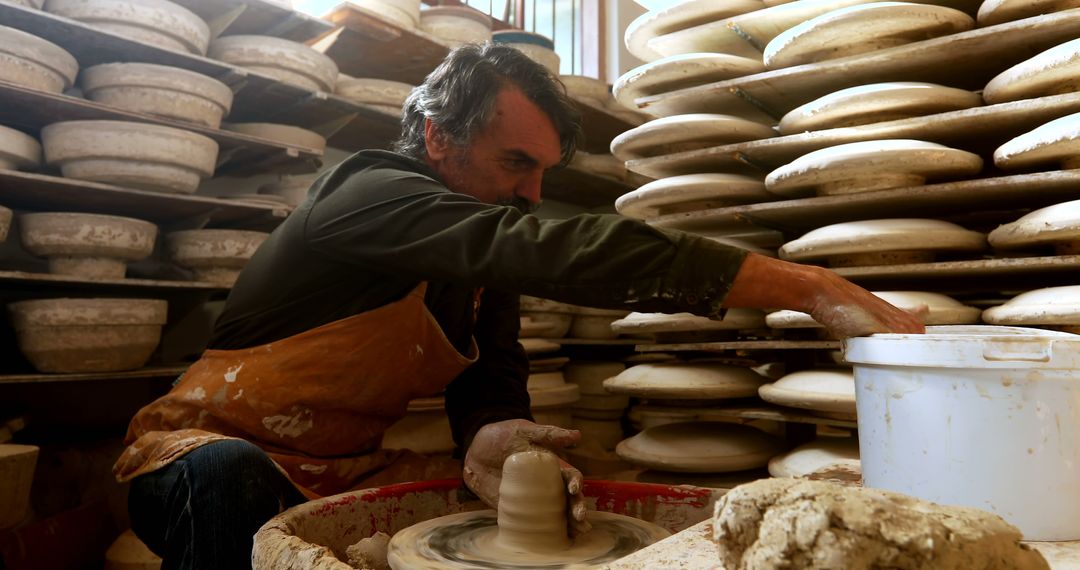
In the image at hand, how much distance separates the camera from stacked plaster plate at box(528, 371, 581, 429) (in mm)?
3340

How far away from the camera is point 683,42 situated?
2604mm

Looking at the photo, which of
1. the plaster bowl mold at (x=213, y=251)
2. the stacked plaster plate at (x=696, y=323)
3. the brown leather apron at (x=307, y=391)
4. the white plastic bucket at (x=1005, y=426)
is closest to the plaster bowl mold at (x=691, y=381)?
the stacked plaster plate at (x=696, y=323)

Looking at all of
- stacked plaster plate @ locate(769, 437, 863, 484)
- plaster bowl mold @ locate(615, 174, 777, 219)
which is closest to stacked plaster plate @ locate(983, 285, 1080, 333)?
stacked plaster plate @ locate(769, 437, 863, 484)

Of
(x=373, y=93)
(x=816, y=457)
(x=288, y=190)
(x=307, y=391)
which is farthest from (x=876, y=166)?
(x=288, y=190)

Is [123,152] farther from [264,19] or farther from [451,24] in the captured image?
[451,24]

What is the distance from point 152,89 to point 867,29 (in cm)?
229

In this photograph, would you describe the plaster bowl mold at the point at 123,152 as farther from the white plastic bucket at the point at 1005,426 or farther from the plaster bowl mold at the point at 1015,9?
the plaster bowl mold at the point at 1015,9

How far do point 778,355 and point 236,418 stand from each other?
1630mm

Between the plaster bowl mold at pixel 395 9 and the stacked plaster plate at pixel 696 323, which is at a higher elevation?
the plaster bowl mold at pixel 395 9

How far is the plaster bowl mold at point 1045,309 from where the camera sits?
164 cm

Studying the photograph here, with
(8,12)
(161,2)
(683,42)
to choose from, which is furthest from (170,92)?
(683,42)

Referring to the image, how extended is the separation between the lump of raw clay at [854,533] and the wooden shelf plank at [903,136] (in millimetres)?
1478

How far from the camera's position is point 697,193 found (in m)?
2.29

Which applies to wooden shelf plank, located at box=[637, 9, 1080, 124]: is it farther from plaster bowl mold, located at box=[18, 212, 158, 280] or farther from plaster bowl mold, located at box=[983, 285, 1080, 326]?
plaster bowl mold, located at box=[18, 212, 158, 280]
